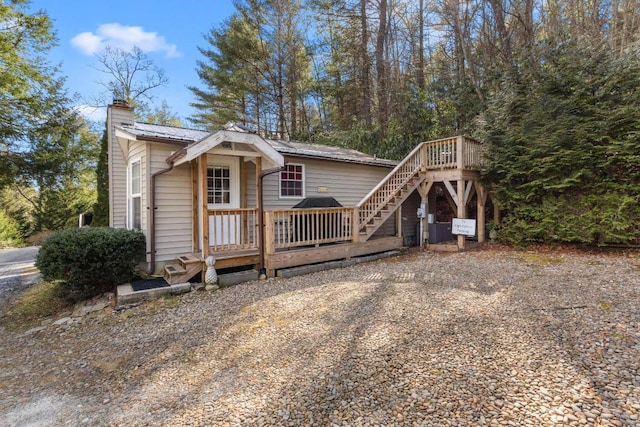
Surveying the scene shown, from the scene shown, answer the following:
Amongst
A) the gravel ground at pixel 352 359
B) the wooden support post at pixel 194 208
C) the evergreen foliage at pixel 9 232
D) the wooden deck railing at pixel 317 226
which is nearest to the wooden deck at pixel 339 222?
the wooden deck railing at pixel 317 226

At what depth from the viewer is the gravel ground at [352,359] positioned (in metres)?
2.36

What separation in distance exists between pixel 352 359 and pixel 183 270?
4130 millimetres

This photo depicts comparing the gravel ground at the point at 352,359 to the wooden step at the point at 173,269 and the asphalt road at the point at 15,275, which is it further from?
the asphalt road at the point at 15,275

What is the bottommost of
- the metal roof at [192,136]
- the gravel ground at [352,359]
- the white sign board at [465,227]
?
the gravel ground at [352,359]

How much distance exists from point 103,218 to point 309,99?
1376cm

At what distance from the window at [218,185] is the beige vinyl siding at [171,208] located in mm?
450

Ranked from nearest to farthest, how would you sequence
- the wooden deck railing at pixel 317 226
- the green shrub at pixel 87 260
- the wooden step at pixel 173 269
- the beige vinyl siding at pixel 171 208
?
the green shrub at pixel 87 260 < the wooden step at pixel 173 269 < the beige vinyl siding at pixel 171 208 < the wooden deck railing at pixel 317 226

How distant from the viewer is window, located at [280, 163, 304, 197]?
8.60 metres

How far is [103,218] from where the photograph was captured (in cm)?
1150

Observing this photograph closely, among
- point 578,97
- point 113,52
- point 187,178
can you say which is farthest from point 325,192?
Result: point 113,52

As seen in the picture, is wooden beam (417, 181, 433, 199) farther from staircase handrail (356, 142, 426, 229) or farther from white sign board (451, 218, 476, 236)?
white sign board (451, 218, 476, 236)

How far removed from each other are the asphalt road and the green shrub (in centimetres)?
195

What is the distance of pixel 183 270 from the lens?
6.01 meters

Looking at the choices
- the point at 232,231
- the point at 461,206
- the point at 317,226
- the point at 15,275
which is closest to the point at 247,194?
the point at 232,231
